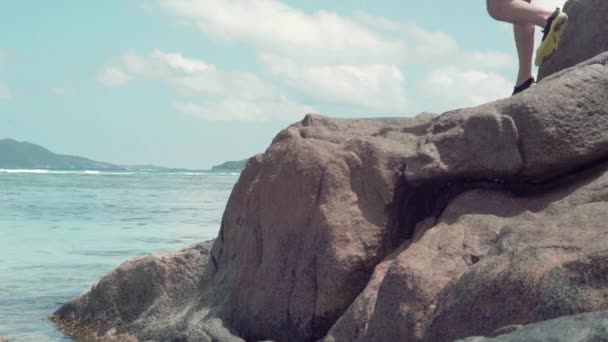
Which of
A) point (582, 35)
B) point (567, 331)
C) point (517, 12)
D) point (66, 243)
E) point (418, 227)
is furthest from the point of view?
point (66, 243)

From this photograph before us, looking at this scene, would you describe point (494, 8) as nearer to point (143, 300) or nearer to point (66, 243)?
point (143, 300)

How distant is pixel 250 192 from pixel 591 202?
9.70 ft

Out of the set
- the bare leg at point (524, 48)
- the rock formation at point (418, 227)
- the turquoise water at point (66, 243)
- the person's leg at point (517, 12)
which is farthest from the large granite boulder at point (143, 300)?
the person's leg at point (517, 12)

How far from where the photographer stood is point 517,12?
7281mm

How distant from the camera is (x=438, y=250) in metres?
5.59

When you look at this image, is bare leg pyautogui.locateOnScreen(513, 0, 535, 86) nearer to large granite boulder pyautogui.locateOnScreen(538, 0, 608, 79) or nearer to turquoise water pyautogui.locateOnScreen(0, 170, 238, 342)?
large granite boulder pyautogui.locateOnScreen(538, 0, 608, 79)

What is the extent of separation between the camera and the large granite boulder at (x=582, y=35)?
744 centimetres

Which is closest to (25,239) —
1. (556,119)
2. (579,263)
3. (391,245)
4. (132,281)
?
(132,281)

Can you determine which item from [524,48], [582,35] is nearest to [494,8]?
[524,48]

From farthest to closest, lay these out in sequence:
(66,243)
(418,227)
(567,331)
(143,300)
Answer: (66,243)
(143,300)
(418,227)
(567,331)

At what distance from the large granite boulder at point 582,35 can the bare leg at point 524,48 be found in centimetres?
29

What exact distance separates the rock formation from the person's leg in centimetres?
66

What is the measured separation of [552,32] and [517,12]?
0.48m

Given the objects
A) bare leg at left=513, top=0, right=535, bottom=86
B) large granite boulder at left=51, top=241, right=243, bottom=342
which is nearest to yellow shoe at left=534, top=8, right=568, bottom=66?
bare leg at left=513, top=0, right=535, bottom=86
